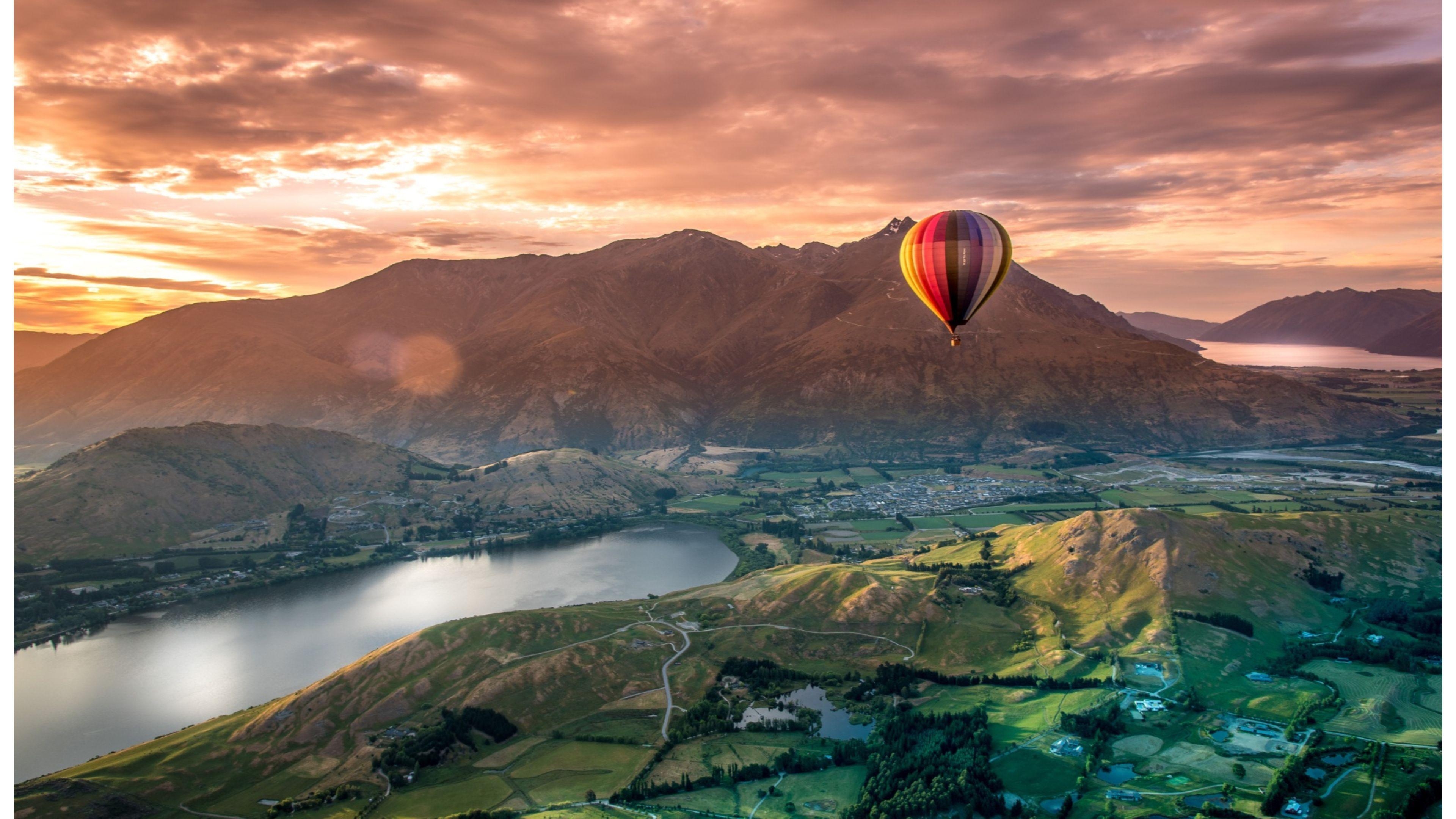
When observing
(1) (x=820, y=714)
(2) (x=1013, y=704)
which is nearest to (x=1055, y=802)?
(2) (x=1013, y=704)

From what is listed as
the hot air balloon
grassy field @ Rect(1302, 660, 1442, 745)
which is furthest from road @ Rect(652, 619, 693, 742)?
grassy field @ Rect(1302, 660, 1442, 745)

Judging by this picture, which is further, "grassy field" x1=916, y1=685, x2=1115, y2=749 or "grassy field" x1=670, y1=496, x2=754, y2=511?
"grassy field" x1=670, y1=496, x2=754, y2=511

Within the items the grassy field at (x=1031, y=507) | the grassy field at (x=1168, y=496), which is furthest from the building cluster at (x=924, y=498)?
the grassy field at (x=1168, y=496)

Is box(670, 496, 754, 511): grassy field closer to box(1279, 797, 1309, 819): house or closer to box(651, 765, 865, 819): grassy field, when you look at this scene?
box(651, 765, 865, 819): grassy field

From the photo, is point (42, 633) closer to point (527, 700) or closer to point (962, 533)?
point (527, 700)

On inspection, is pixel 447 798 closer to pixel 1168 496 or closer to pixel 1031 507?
pixel 1031 507
